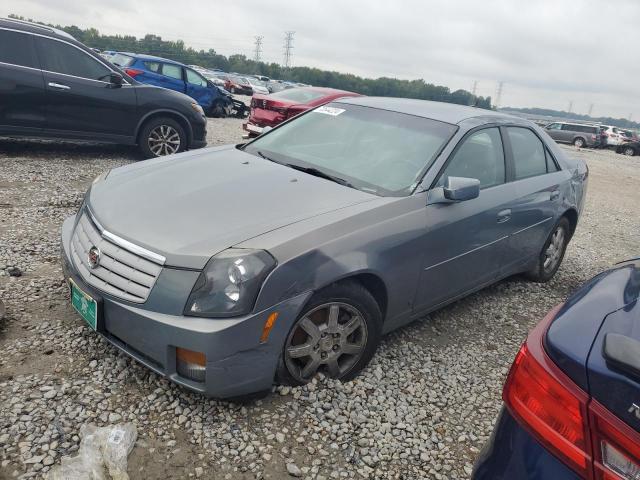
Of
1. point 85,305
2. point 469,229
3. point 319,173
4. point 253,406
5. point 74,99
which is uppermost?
point 319,173

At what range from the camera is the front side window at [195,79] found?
15077 millimetres

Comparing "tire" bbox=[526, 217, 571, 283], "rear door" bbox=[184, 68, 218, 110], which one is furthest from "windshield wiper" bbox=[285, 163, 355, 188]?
"rear door" bbox=[184, 68, 218, 110]

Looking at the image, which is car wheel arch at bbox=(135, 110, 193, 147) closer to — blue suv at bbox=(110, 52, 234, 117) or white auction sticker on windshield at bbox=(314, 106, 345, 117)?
white auction sticker on windshield at bbox=(314, 106, 345, 117)

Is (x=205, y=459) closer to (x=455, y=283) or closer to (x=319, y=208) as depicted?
(x=319, y=208)

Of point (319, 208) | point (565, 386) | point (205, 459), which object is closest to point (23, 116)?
point (319, 208)

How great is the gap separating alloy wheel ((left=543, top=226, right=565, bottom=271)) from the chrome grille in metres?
3.71

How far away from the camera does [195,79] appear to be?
15320mm

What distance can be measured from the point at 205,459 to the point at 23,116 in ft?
20.3

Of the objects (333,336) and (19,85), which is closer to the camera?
(333,336)

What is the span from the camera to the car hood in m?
2.46

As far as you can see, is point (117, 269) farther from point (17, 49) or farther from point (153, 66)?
point (153, 66)

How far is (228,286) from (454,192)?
5.04ft

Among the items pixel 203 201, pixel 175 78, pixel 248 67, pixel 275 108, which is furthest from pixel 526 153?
pixel 248 67

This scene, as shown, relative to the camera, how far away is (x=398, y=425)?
2.65 metres
